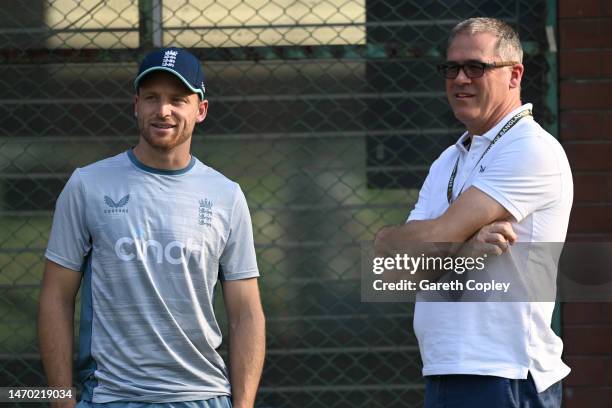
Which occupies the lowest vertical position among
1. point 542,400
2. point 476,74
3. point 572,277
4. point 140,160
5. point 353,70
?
point 542,400

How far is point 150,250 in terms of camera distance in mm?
3309

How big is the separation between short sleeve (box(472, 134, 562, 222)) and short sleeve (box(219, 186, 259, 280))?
75 cm

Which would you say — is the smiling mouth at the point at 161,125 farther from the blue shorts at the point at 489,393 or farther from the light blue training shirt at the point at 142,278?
the blue shorts at the point at 489,393

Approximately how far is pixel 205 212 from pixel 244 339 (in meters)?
0.43

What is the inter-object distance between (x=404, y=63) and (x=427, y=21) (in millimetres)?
254

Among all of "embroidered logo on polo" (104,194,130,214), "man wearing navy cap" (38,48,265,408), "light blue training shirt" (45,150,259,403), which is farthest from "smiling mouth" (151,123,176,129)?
"embroidered logo on polo" (104,194,130,214)

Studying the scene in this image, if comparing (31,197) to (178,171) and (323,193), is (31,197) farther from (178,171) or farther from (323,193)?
(178,171)

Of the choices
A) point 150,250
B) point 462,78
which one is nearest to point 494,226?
point 462,78

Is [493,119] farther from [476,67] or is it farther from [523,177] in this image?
[523,177]

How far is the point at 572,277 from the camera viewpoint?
5.45 metres

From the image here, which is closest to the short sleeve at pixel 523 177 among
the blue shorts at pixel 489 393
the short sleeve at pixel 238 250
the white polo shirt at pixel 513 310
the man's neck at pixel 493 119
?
the white polo shirt at pixel 513 310

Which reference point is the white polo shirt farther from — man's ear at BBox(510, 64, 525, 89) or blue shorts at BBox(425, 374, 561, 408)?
man's ear at BBox(510, 64, 525, 89)

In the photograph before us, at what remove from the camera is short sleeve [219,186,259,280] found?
348 cm

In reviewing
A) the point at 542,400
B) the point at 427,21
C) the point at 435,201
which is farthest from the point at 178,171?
the point at 427,21
